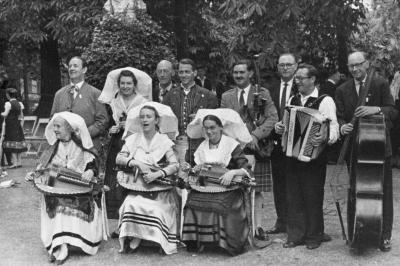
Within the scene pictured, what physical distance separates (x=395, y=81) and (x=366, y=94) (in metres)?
6.46

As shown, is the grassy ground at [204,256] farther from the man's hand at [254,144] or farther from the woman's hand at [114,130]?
the woman's hand at [114,130]

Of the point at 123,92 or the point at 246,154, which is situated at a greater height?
the point at 123,92

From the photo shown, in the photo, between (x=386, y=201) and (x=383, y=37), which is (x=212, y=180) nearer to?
(x=386, y=201)

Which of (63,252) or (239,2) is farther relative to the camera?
(239,2)

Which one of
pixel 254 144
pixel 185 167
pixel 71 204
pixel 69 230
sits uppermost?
pixel 254 144

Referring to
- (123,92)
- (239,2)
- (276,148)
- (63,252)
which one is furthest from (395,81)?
(63,252)

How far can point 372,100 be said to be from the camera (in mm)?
5660

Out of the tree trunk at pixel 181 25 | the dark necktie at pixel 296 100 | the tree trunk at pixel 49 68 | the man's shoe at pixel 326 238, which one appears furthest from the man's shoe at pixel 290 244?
the tree trunk at pixel 49 68

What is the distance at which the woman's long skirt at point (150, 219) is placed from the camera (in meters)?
5.63

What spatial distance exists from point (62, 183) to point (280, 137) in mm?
2256

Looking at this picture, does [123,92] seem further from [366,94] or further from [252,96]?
[366,94]

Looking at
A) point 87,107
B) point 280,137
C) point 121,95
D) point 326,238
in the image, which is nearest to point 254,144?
point 280,137

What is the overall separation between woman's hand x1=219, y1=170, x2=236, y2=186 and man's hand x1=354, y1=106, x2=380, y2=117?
1.28 meters

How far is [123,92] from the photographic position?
645 cm
